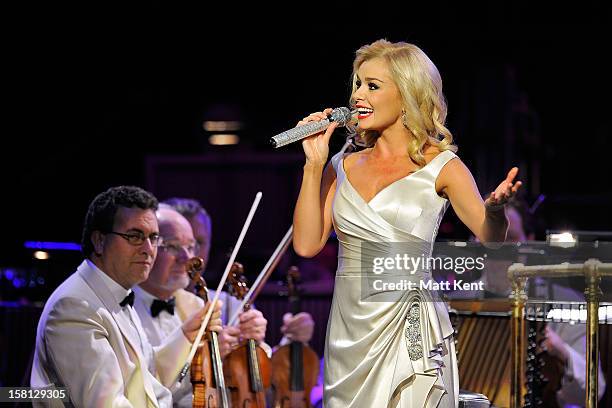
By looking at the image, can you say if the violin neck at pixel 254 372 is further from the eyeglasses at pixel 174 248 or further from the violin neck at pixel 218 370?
the eyeglasses at pixel 174 248

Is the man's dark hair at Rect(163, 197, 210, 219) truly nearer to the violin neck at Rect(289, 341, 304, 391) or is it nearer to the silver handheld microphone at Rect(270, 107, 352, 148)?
the violin neck at Rect(289, 341, 304, 391)

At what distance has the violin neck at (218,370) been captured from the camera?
3.87 meters

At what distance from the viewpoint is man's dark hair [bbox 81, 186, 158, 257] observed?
4.00 m

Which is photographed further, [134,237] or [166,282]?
[166,282]

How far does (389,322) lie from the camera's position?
9.35 feet

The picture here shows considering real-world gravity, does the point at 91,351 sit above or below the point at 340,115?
below

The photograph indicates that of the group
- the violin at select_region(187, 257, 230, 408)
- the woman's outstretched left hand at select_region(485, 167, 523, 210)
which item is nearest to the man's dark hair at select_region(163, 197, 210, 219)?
the violin at select_region(187, 257, 230, 408)

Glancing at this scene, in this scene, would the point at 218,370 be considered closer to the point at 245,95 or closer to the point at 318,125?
the point at 318,125

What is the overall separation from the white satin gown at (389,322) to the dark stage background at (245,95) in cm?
425

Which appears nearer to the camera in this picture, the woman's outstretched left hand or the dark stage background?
the woman's outstretched left hand

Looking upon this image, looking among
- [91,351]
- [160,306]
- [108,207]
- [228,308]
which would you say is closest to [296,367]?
[228,308]

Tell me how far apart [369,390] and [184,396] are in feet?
6.06

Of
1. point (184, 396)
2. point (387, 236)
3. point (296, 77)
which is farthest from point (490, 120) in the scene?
point (387, 236)

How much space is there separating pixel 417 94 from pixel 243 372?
5.58 ft
